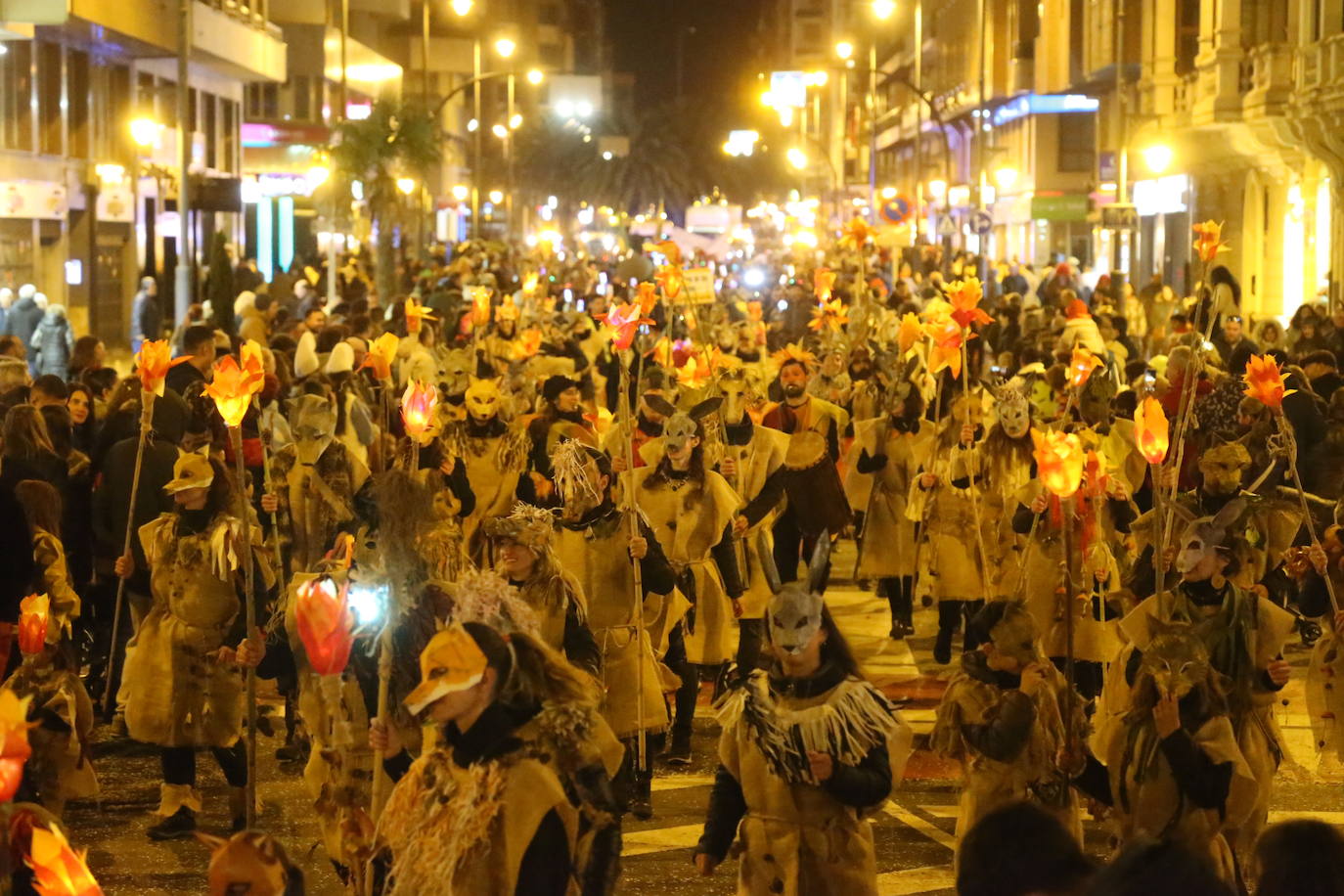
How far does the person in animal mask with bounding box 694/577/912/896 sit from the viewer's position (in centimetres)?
584

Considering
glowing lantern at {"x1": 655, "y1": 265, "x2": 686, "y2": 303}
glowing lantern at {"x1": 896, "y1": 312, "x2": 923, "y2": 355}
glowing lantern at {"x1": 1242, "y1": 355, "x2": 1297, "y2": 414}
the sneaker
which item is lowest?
the sneaker

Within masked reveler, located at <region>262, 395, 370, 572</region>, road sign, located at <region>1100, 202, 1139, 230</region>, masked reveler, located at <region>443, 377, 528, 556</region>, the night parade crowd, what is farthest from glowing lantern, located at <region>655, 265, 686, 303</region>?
road sign, located at <region>1100, 202, 1139, 230</region>

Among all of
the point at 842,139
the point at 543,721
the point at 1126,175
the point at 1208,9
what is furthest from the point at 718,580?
the point at 842,139

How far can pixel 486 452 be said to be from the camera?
1284 centimetres

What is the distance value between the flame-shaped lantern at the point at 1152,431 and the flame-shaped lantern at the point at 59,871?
5.07m

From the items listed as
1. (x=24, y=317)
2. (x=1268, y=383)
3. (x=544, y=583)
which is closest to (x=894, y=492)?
(x=1268, y=383)

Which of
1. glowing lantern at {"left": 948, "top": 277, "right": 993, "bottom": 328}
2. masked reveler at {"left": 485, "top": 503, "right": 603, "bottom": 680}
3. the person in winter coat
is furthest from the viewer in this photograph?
the person in winter coat

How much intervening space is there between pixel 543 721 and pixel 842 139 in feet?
384

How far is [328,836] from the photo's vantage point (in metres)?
7.44

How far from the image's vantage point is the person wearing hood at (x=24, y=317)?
24.7 m

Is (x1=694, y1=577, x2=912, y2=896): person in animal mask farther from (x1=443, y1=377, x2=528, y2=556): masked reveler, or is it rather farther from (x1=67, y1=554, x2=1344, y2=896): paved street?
(x1=443, y1=377, x2=528, y2=556): masked reveler

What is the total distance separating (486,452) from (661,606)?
311cm

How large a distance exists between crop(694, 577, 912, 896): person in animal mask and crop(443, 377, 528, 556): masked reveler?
6.61 metres

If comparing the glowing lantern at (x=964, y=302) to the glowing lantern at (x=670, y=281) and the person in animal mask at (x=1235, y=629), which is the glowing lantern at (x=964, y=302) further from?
the person in animal mask at (x=1235, y=629)
